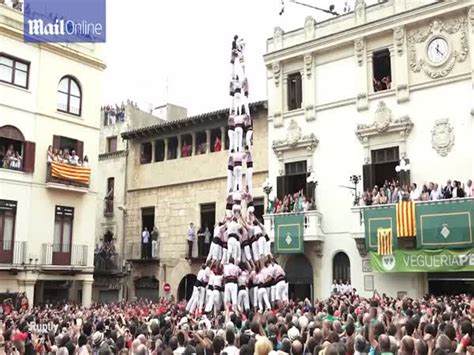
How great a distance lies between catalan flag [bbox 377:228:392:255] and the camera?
76.4 feet

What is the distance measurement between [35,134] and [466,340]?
76.6 ft

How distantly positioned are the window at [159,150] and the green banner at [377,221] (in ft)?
47.5

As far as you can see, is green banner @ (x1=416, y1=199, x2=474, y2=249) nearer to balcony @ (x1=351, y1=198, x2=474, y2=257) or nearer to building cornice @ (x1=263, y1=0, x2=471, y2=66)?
balcony @ (x1=351, y1=198, x2=474, y2=257)

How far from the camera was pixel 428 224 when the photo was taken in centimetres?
2245

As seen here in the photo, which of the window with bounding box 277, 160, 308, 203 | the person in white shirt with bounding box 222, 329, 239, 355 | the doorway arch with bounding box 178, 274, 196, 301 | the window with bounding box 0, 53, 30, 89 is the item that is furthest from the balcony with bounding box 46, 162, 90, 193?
the person in white shirt with bounding box 222, 329, 239, 355

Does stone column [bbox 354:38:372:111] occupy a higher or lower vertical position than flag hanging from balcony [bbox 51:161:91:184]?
higher

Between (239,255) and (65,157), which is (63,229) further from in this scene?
(239,255)

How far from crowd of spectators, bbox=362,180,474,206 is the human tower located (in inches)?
231

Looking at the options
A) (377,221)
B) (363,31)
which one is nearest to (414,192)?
(377,221)

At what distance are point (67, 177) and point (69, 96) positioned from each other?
4.23m

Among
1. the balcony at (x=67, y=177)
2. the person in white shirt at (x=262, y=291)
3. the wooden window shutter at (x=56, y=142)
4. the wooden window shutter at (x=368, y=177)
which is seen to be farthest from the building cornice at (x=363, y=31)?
the person in white shirt at (x=262, y=291)

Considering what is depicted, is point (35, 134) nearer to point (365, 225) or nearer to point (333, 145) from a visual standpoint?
point (333, 145)

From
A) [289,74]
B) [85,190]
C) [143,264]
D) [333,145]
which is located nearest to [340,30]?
[289,74]

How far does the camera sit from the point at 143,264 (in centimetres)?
3416
